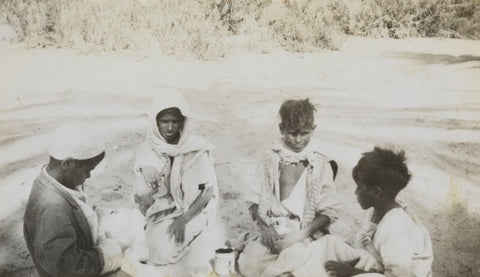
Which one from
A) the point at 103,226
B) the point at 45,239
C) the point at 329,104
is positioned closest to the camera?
the point at 45,239

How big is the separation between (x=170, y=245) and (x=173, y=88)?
103 cm

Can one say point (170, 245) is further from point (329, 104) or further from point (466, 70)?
point (466, 70)

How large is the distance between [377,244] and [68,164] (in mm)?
1847

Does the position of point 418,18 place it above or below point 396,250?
above

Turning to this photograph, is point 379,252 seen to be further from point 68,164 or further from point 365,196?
point 68,164

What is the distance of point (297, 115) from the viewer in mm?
3064

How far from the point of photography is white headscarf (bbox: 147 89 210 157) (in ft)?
9.89

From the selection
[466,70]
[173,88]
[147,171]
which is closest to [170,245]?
[147,171]

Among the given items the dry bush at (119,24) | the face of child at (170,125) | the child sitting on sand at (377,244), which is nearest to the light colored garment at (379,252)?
the child sitting on sand at (377,244)

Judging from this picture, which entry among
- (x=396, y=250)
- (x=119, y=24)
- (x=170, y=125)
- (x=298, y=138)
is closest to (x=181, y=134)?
(x=170, y=125)

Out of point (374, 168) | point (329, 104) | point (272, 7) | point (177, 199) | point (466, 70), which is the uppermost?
point (272, 7)

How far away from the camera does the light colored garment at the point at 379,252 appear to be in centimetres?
284

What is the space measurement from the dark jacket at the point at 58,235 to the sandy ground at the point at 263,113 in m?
0.34

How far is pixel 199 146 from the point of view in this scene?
3.07m
